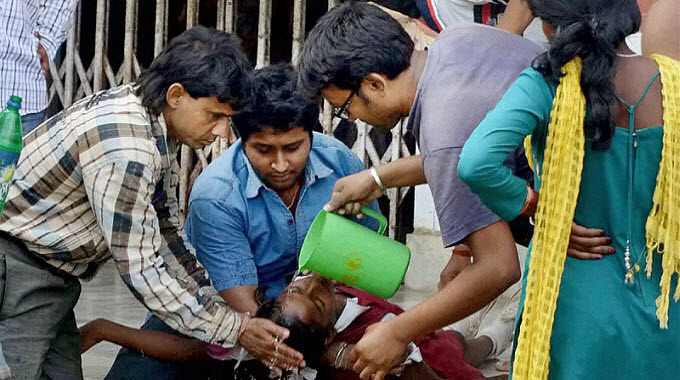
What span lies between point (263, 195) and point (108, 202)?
0.84m

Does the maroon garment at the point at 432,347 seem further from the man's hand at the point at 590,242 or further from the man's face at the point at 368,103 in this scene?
the man's hand at the point at 590,242

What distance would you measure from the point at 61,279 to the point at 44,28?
5.62 ft

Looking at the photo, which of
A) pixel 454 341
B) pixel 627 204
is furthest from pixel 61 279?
pixel 627 204

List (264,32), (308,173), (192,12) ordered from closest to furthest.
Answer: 1. (308,173)
2. (264,32)
3. (192,12)

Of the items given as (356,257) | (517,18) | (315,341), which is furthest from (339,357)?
(517,18)

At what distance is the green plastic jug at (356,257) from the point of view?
9.82 ft

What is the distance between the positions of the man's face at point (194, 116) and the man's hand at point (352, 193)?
39cm

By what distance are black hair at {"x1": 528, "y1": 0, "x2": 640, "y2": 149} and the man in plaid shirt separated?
110 cm

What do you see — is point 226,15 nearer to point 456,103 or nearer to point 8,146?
point 8,146

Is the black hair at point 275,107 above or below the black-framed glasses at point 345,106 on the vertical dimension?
below

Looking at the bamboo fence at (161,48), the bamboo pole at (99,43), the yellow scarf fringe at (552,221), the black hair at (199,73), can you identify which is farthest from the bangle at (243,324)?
the bamboo pole at (99,43)

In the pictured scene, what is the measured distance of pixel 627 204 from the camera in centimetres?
229

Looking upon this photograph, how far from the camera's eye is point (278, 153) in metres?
3.56

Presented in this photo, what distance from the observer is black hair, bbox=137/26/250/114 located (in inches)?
120
